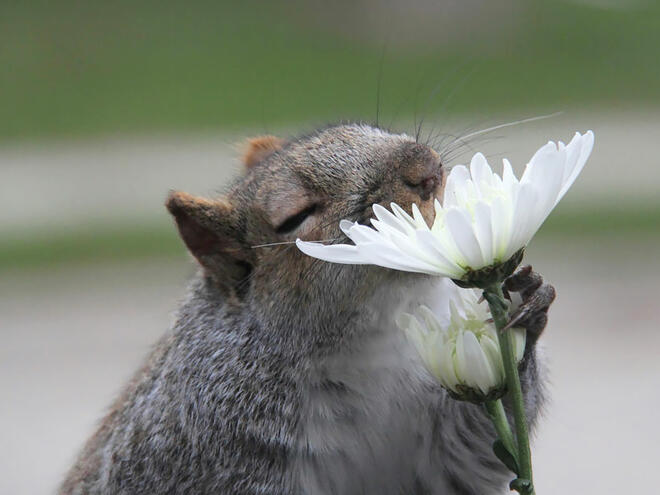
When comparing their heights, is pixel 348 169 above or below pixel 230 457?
above

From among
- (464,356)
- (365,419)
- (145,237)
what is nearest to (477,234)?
(464,356)

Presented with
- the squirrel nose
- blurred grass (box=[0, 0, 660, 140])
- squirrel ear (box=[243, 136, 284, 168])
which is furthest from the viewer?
blurred grass (box=[0, 0, 660, 140])

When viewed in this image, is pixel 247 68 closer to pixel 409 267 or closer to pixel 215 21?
pixel 215 21

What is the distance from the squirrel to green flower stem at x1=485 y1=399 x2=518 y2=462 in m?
0.39

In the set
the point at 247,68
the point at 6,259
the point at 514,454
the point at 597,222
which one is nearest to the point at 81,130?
the point at 247,68

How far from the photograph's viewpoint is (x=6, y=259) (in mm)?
6219

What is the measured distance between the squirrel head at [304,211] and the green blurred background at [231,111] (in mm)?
2589

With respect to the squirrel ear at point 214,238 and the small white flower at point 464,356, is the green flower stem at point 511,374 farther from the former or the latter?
the squirrel ear at point 214,238

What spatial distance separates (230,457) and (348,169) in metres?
0.50

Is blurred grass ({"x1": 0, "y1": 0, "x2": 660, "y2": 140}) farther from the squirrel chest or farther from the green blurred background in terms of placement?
the squirrel chest

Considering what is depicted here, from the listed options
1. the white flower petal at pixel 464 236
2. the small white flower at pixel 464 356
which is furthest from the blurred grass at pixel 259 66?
the white flower petal at pixel 464 236

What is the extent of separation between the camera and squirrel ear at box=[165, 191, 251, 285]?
1.68 m

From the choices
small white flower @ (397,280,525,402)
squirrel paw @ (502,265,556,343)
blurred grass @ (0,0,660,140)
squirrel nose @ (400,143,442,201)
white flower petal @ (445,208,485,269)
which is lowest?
small white flower @ (397,280,525,402)

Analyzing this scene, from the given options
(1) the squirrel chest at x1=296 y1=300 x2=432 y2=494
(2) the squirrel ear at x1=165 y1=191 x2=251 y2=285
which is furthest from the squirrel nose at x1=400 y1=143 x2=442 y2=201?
(2) the squirrel ear at x1=165 y1=191 x2=251 y2=285
